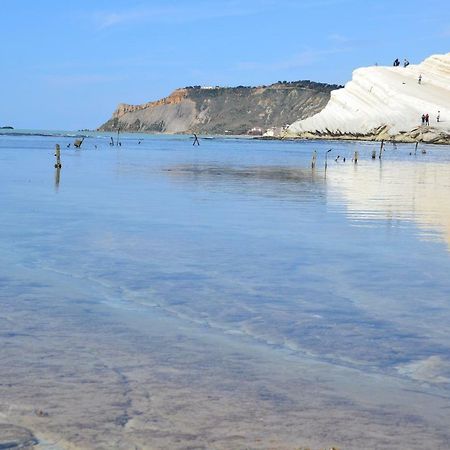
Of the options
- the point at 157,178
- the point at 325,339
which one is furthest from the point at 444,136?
the point at 325,339

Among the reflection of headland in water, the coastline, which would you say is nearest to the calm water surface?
the reflection of headland in water

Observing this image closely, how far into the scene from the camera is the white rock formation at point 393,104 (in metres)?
88.1

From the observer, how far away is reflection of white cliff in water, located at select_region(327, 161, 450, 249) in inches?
599

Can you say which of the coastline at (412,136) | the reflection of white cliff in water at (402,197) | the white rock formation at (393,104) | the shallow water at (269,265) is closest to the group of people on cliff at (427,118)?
the white rock formation at (393,104)

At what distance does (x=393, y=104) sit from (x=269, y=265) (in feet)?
276

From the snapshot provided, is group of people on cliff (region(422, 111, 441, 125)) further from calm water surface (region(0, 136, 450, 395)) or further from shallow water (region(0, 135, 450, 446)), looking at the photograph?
shallow water (region(0, 135, 450, 446))

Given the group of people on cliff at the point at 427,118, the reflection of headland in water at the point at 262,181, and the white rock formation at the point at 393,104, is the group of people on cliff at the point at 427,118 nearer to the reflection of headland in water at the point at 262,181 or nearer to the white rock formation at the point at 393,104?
the white rock formation at the point at 393,104

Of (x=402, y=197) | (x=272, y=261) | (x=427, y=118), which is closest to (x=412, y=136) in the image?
(x=427, y=118)

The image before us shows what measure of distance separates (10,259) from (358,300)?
13.9ft

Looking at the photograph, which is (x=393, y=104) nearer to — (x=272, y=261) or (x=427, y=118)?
(x=427, y=118)

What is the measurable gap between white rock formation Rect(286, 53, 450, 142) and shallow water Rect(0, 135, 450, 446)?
70.1 m

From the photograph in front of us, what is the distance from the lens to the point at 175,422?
4.41m

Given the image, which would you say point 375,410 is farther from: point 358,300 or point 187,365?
point 358,300

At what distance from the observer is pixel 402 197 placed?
2055 cm
